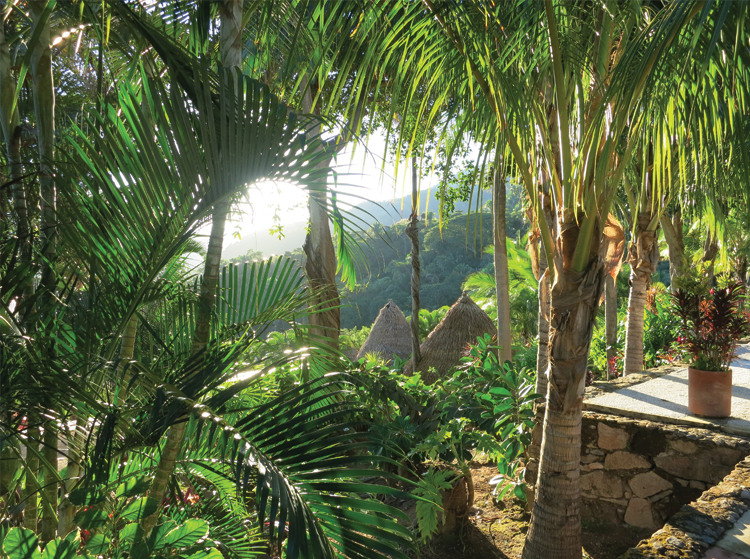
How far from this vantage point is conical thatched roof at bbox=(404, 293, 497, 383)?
1092 centimetres

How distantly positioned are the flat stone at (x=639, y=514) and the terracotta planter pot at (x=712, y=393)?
2.20 feet

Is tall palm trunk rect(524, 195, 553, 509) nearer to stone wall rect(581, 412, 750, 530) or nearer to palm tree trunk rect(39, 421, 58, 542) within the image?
stone wall rect(581, 412, 750, 530)

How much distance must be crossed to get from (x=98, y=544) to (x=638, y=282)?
17.2 feet

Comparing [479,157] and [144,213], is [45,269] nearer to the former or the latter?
[144,213]

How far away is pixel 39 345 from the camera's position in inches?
65.8

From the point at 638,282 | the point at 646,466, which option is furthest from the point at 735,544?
the point at 638,282

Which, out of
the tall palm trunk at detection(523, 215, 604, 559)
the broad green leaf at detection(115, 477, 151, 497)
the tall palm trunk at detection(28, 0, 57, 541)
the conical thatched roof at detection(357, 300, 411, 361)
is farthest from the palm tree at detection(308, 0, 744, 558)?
the conical thatched roof at detection(357, 300, 411, 361)

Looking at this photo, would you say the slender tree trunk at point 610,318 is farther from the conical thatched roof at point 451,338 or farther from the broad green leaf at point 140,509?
the broad green leaf at point 140,509

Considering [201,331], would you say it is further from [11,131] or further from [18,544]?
[11,131]

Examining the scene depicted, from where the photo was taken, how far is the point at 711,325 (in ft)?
10.7

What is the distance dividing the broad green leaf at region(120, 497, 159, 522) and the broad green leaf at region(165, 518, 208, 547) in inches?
3.5

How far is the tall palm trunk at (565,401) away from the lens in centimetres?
240

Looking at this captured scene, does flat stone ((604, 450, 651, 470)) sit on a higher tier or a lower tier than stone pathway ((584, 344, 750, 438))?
lower

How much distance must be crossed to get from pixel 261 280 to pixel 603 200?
1576 mm
